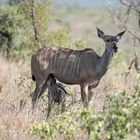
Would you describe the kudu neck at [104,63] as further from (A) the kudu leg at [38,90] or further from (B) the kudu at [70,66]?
(A) the kudu leg at [38,90]

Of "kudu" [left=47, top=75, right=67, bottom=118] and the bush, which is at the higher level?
the bush

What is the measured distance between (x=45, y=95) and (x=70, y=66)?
877mm

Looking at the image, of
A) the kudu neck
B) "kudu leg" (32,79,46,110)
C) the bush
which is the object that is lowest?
"kudu leg" (32,79,46,110)

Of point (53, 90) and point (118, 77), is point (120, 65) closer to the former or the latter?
point (118, 77)

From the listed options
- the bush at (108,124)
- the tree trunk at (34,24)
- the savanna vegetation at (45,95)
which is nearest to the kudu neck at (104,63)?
the savanna vegetation at (45,95)

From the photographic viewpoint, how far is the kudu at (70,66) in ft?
39.3

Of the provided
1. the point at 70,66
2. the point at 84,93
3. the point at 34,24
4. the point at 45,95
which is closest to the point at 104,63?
the point at 70,66

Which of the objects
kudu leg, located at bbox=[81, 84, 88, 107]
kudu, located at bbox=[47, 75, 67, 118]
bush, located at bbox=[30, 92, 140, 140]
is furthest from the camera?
kudu leg, located at bbox=[81, 84, 88, 107]

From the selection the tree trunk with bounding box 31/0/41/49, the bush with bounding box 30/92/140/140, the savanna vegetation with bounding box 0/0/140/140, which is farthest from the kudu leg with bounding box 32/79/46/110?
the tree trunk with bounding box 31/0/41/49

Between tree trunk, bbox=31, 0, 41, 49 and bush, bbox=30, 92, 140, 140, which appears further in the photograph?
tree trunk, bbox=31, 0, 41, 49

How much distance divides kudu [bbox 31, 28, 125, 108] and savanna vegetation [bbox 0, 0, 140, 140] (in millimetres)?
312

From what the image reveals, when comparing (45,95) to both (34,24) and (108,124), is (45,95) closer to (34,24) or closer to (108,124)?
(108,124)

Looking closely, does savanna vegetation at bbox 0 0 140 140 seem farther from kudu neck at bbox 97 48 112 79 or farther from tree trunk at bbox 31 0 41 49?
kudu neck at bbox 97 48 112 79

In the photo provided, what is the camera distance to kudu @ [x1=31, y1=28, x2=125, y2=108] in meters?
12.0
